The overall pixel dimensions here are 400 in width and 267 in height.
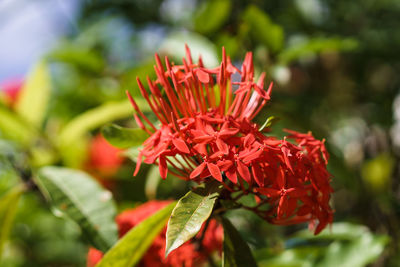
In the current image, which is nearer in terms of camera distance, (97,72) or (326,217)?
(326,217)

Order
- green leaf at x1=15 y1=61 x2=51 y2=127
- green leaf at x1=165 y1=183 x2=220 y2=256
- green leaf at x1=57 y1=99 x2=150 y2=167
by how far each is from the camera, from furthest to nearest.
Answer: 1. green leaf at x1=15 y1=61 x2=51 y2=127
2. green leaf at x1=57 y1=99 x2=150 y2=167
3. green leaf at x1=165 y1=183 x2=220 y2=256

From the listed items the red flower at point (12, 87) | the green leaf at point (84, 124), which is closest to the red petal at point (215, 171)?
the green leaf at point (84, 124)

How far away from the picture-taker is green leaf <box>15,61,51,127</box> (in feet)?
5.35

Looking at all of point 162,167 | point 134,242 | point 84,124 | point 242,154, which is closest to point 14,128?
point 84,124

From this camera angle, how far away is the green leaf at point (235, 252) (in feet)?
2.58

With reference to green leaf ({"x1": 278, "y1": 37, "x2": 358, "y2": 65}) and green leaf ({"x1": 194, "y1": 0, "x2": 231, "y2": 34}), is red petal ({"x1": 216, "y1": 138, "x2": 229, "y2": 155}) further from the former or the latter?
green leaf ({"x1": 194, "y1": 0, "x2": 231, "y2": 34})

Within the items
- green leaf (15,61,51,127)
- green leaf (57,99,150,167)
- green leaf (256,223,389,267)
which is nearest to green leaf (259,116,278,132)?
green leaf (256,223,389,267)

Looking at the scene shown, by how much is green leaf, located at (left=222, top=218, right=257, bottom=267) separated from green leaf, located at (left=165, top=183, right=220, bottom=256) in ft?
0.41

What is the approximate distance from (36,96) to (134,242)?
1.02 metres

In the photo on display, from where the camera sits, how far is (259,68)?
1.51 m

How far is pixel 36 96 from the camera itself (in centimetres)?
165

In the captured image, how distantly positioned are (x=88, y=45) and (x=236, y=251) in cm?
198

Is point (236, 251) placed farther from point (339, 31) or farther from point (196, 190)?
point (339, 31)

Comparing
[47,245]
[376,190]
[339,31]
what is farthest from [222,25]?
[47,245]
